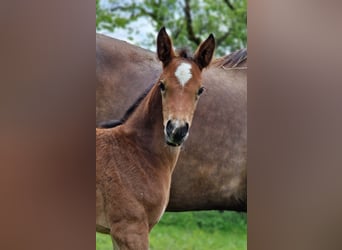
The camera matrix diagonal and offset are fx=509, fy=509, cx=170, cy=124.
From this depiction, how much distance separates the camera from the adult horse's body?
9.48ft

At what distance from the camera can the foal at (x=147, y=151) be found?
9.30ft

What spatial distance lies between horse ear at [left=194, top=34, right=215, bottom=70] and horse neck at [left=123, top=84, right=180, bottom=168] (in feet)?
0.93

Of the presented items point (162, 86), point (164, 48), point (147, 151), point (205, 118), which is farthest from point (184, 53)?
point (147, 151)

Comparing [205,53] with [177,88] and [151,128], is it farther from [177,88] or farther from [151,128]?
[151,128]

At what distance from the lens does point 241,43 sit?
3.04 m

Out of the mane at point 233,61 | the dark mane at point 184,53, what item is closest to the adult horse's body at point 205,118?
the mane at point 233,61

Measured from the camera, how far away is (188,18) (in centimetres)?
299

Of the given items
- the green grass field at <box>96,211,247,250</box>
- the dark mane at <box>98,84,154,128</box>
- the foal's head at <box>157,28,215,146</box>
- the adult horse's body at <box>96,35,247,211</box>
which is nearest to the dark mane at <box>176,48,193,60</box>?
the foal's head at <box>157,28,215,146</box>

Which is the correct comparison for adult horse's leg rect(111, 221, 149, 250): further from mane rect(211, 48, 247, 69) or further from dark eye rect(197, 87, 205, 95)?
mane rect(211, 48, 247, 69)

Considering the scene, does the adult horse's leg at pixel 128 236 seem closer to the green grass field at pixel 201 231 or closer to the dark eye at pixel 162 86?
the green grass field at pixel 201 231

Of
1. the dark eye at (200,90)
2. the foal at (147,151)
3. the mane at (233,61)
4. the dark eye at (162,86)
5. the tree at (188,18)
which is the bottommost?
the foal at (147,151)
